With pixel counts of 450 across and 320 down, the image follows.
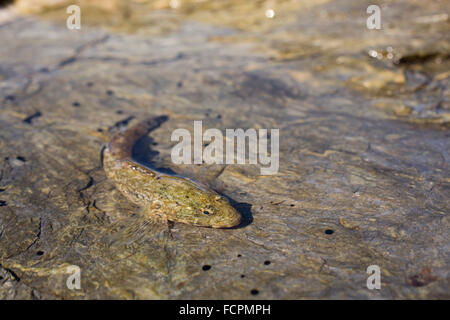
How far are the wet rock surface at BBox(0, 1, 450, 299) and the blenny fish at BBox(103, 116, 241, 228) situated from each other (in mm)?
129

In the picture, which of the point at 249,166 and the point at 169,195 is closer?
the point at 169,195

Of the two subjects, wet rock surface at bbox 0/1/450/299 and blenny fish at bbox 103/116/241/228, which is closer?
wet rock surface at bbox 0/1/450/299

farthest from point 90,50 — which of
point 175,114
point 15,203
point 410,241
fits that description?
point 410,241

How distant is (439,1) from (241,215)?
9.88m

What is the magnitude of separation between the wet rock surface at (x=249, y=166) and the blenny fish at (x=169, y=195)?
0.42 ft

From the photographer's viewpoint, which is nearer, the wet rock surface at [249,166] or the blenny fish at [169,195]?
the wet rock surface at [249,166]

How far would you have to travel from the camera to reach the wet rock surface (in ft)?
12.4

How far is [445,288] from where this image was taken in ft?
11.3

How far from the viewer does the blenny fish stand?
4.41m

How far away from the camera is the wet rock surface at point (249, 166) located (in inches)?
149

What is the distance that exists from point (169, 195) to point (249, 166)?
52.4 inches

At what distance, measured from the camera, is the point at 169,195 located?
4.71m
